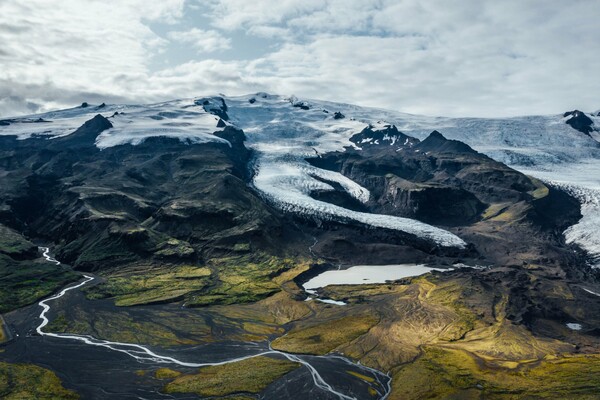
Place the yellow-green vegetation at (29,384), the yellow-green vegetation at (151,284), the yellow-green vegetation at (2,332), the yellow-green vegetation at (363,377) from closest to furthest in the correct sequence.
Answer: the yellow-green vegetation at (29,384) → the yellow-green vegetation at (363,377) → the yellow-green vegetation at (2,332) → the yellow-green vegetation at (151,284)

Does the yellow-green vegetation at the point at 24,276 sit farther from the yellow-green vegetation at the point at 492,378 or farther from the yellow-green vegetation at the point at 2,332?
the yellow-green vegetation at the point at 492,378

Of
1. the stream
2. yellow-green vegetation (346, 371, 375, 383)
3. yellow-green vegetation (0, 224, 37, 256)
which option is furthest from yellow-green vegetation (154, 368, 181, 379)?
yellow-green vegetation (0, 224, 37, 256)

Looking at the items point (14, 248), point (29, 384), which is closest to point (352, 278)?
point (29, 384)

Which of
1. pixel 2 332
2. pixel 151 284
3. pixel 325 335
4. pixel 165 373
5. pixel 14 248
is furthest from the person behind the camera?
pixel 14 248

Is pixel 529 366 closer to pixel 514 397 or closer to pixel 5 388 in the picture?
pixel 514 397

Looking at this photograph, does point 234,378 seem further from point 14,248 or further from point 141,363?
point 14,248

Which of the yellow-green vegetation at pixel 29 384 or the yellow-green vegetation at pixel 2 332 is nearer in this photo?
the yellow-green vegetation at pixel 29 384

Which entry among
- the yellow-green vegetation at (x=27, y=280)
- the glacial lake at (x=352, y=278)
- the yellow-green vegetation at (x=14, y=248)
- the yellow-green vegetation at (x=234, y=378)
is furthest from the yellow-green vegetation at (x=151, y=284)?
the yellow-green vegetation at (x=234, y=378)

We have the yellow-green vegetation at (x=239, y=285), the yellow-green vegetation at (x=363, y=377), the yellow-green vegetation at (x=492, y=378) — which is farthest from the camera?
the yellow-green vegetation at (x=239, y=285)
